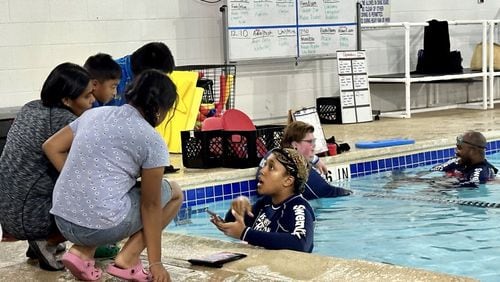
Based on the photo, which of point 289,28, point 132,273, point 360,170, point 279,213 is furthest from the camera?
point 289,28

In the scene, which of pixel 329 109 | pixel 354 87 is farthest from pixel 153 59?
pixel 354 87

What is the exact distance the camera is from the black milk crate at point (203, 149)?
281 inches

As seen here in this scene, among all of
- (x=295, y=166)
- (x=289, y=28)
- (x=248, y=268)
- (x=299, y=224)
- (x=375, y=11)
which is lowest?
(x=248, y=268)

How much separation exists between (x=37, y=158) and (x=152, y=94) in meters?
0.67

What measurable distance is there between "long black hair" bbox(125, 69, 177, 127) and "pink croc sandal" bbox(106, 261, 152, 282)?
0.59 m

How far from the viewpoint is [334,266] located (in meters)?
3.77

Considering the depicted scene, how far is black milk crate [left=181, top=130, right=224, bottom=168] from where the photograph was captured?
7125 mm

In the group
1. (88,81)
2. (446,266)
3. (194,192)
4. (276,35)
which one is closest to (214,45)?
(276,35)

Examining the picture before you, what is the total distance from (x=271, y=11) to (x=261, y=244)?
6.28 metres

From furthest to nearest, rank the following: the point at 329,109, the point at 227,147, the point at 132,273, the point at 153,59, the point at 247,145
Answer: the point at 329,109 → the point at 227,147 → the point at 247,145 → the point at 153,59 → the point at 132,273

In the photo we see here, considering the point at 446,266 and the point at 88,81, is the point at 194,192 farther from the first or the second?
the point at 88,81

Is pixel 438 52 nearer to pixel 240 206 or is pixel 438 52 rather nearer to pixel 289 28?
pixel 289 28

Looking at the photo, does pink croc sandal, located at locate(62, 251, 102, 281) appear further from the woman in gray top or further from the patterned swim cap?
the patterned swim cap

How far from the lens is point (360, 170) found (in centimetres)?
771
